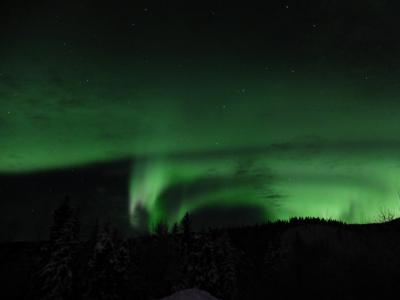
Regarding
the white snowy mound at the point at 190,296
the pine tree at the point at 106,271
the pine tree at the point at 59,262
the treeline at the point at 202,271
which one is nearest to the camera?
the white snowy mound at the point at 190,296

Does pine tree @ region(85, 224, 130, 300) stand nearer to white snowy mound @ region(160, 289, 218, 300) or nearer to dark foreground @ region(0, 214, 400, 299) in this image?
dark foreground @ region(0, 214, 400, 299)

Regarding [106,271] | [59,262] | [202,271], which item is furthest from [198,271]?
[59,262]

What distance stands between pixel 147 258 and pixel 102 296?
29093 mm

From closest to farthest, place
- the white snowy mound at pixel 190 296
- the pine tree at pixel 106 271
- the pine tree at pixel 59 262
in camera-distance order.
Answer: the white snowy mound at pixel 190 296
the pine tree at pixel 59 262
the pine tree at pixel 106 271

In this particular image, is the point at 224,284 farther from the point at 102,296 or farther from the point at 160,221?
the point at 160,221

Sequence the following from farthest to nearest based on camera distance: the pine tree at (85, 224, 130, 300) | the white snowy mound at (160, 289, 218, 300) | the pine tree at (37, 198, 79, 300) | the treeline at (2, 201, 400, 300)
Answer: the pine tree at (85, 224, 130, 300)
the pine tree at (37, 198, 79, 300)
the treeline at (2, 201, 400, 300)
the white snowy mound at (160, 289, 218, 300)

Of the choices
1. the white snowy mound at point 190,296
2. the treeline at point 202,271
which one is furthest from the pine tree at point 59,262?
the white snowy mound at point 190,296

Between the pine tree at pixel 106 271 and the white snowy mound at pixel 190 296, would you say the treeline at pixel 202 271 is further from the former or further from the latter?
the white snowy mound at pixel 190 296

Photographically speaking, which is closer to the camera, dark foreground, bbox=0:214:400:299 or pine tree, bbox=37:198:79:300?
dark foreground, bbox=0:214:400:299

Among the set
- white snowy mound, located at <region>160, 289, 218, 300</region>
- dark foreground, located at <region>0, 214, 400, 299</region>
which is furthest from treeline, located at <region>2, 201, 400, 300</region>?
white snowy mound, located at <region>160, 289, 218, 300</region>

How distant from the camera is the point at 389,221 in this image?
53312mm

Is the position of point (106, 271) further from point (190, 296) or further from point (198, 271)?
point (190, 296)

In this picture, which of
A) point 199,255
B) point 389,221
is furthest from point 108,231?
point 389,221

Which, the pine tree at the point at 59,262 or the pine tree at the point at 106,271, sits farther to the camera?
the pine tree at the point at 106,271
